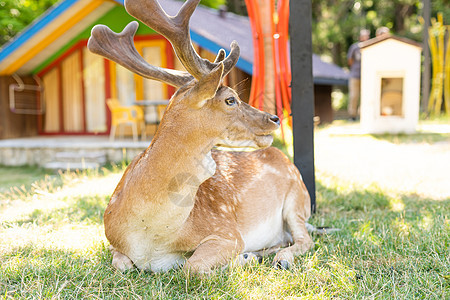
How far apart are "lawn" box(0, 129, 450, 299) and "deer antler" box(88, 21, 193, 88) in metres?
1.11

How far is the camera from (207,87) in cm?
221

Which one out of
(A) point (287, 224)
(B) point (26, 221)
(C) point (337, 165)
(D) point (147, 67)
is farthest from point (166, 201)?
(C) point (337, 165)

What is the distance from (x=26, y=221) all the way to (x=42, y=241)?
72cm

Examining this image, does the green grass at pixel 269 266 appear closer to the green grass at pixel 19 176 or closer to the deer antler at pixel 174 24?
the deer antler at pixel 174 24

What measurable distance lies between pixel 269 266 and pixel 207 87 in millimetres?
1195

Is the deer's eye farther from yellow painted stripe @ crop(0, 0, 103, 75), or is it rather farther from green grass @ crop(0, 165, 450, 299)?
yellow painted stripe @ crop(0, 0, 103, 75)

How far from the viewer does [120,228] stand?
243cm

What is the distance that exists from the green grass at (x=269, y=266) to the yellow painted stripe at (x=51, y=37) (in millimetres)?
6094

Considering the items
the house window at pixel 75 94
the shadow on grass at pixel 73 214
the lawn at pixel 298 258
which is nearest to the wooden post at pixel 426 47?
the house window at pixel 75 94

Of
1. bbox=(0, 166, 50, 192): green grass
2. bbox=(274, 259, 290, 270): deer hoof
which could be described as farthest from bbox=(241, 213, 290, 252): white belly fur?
bbox=(0, 166, 50, 192): green grass

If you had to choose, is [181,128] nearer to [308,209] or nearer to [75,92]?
[308,209]

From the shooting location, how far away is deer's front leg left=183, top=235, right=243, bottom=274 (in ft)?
7.77

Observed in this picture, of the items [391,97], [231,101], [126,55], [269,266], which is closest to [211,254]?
[269,266]

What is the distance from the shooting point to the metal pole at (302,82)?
11.9ft
